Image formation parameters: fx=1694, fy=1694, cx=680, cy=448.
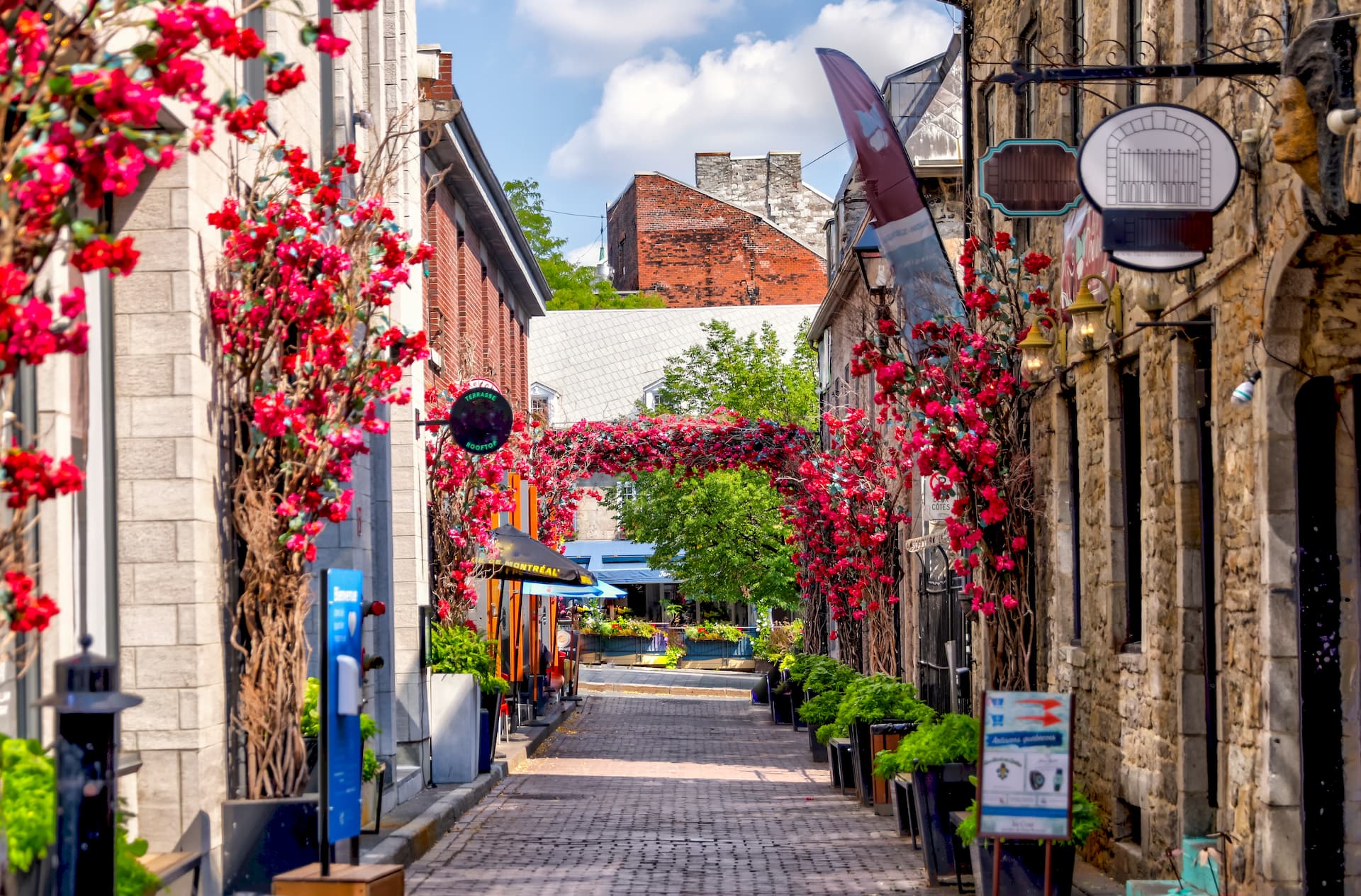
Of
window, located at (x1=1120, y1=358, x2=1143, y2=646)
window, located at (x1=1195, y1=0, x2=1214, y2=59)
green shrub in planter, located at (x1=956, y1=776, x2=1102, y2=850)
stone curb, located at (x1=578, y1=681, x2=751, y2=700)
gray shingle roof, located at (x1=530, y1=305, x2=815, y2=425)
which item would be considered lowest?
stone curb, located at (x1=578, y1=681, x2=751, y2=700)

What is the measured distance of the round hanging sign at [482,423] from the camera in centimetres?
1611

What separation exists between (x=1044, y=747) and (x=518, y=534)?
12.7 metres

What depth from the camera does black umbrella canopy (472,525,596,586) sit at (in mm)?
19455

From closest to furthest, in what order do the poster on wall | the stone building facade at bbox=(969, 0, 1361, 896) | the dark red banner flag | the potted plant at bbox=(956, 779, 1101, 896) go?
the stone building facade at bbox=(969, 0, 1361, 896) < the potted plant at bbox=(956, 779, 1101, 896) < the poster on wall < the dark red banner flag

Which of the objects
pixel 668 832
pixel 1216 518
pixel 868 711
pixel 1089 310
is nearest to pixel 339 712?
pixel 1216 518

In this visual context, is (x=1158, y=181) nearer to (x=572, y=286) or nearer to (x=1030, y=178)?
(x=1030, y=178)

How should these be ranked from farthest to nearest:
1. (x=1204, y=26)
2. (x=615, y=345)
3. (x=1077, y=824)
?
(x=615, y=345)
(x=1077, y=824)
(x=1204, y=26)

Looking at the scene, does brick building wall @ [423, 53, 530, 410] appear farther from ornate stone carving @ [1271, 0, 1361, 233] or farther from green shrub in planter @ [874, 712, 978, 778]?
ornate stone carving @ [1271, 0, 1361, 233]

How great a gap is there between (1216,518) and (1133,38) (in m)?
3.34

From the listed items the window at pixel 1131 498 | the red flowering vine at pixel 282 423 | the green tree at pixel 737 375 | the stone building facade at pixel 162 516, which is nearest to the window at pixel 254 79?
the red flowering vine at pixel 282 423

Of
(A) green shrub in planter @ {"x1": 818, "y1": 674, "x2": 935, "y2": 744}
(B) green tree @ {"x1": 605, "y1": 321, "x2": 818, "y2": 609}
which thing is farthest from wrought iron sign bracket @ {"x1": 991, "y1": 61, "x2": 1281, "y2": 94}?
(B) green tree @ {"x1": 605, "y1": 321, "x2": 818, "y2": 609}

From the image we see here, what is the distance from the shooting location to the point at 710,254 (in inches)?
2414

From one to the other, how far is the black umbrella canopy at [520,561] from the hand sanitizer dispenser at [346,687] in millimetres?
10303

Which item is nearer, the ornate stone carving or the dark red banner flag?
the ornate stone carving
